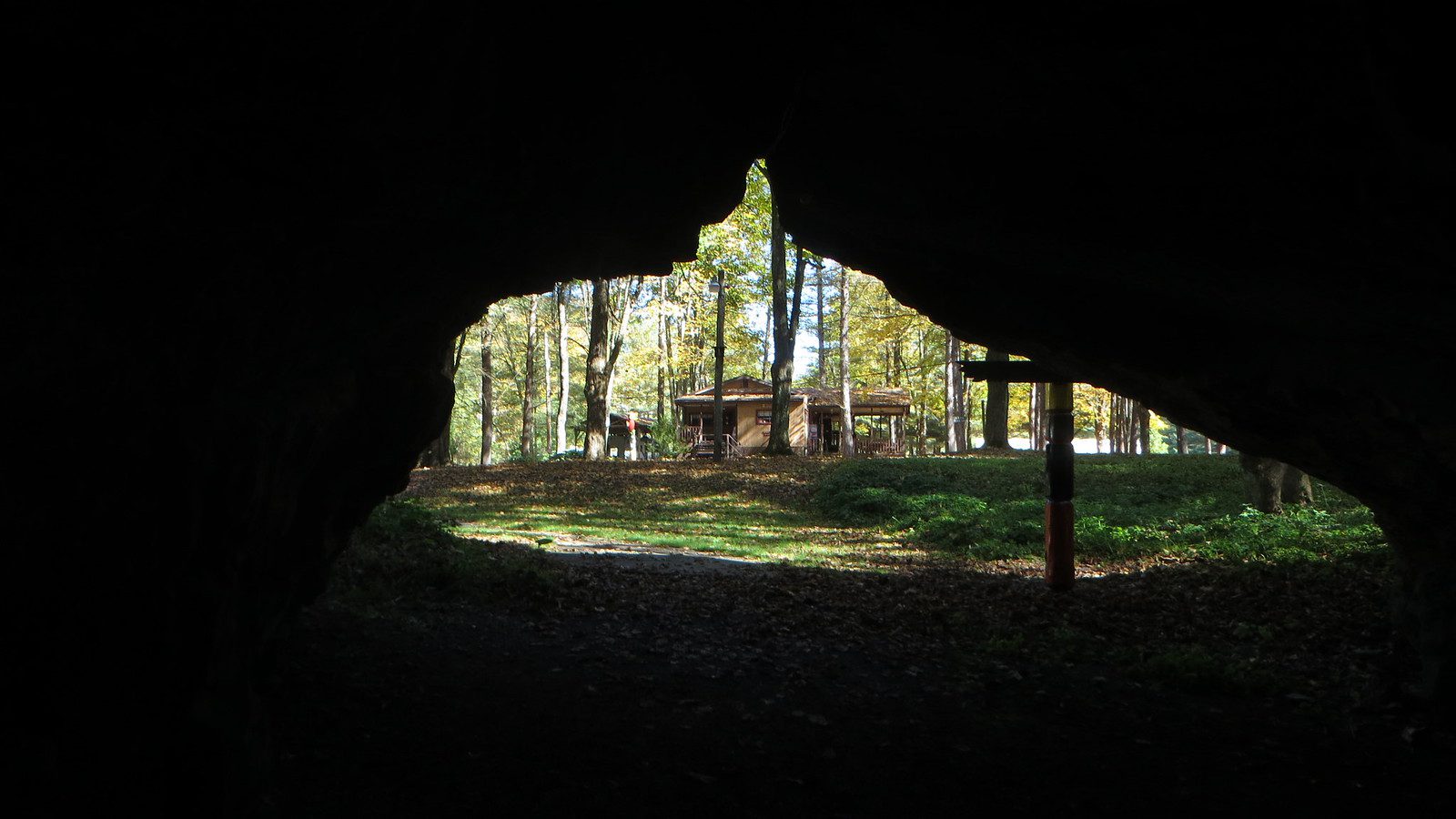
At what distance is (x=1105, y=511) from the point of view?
15945 millimetres

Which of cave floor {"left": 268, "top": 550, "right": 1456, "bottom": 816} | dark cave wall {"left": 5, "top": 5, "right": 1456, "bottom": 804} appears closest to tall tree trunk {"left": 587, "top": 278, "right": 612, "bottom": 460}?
cave floor {"left": 268, "top": 550, "right": 1456, "bottom": 816}

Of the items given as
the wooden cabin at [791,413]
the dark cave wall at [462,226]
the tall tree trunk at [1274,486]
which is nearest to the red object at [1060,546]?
the dark cave wall at [462,226]

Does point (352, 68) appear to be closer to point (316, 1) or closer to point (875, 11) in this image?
point (316, 1)

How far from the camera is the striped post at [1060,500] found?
10.5m

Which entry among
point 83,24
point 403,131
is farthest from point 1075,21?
point 83,24

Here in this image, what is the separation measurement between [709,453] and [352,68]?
3649 centimetres

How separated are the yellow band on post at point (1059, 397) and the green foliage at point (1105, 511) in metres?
3.03

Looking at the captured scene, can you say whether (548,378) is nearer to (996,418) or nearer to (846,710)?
(996,418)

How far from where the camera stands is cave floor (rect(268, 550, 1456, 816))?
5.00 metres

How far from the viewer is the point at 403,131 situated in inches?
157

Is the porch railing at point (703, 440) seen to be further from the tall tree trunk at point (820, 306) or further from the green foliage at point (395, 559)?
the green foliage at point (395, 559)

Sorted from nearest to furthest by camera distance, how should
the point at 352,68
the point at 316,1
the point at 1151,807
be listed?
1. the point at 316,1
2. the point at 352,68
3. the point at 1151,807

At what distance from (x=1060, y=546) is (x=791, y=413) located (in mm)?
34269

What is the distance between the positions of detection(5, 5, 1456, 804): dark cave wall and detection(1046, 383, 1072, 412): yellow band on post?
3921 mm
